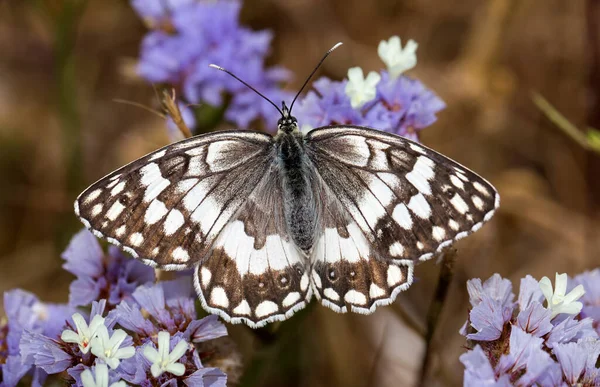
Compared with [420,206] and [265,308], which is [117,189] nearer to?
[265,308]

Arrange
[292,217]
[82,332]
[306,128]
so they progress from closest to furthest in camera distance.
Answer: [82,332] < [292,217] < [306,128]

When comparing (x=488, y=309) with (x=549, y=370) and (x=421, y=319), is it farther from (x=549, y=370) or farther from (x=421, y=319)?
(x=421, y=319)

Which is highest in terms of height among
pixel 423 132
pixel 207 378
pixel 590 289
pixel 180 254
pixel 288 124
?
pixel 423 132

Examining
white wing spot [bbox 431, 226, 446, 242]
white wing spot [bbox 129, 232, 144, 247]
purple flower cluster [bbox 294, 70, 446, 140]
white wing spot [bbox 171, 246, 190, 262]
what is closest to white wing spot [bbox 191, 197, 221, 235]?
white wing spot [bbox 171, 246, 190, 262]

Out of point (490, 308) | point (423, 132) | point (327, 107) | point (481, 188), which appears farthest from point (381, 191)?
point (423, 132)

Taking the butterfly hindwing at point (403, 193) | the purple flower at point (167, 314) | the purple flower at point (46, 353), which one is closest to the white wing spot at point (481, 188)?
the butterfly hindwing at point (403, 193)

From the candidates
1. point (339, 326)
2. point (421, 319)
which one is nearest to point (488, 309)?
point (421, 319)

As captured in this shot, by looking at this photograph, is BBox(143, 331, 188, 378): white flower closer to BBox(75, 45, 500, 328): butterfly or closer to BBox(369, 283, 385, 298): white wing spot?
BBox(75, 45, 500, 328): butterfly
